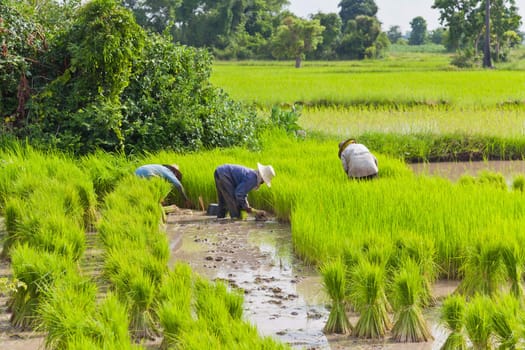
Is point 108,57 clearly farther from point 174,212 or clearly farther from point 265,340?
point 265,340

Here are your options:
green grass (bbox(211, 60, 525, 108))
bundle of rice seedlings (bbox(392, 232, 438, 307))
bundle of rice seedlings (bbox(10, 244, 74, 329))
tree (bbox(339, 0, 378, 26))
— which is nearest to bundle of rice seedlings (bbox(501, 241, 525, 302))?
bundle of rice seedlings (bbox(392, 232, 438, 307))

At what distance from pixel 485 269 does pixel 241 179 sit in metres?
2.92

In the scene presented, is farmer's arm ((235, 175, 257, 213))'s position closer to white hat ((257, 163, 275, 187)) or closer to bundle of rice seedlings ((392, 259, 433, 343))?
white hat ((257, 163, 275, 187))

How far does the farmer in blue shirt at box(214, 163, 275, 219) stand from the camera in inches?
288

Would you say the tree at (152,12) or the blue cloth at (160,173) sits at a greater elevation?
the tree at (152,12)

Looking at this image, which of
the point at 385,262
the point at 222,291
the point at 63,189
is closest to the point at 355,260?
the point at 385,262

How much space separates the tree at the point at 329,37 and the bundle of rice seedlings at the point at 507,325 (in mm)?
44082

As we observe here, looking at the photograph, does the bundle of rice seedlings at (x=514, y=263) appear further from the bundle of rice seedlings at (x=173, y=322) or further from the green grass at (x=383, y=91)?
the green grass at (x=383, y=91)

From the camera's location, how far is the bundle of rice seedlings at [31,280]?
4.69m

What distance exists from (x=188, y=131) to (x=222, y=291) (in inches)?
237

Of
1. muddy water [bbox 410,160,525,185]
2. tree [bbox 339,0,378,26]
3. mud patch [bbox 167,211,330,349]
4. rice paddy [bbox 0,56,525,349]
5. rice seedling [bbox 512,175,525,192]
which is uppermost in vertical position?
tree [bbox 339,0,378,26]

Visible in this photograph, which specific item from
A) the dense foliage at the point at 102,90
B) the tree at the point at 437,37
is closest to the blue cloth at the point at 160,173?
the dense foliage at the point at 102,90

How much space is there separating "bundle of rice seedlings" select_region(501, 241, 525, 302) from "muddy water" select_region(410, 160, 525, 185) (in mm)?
5186

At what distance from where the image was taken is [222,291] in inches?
175
